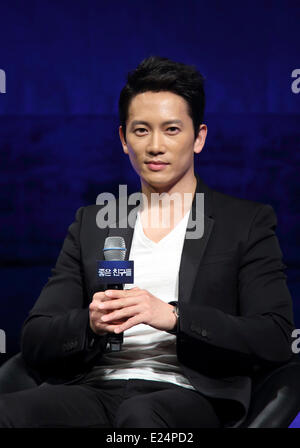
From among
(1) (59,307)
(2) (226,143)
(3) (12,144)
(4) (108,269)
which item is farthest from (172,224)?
(3) (12,144)

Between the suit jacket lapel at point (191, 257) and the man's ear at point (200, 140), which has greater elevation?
the man's ear at point (200, 140)

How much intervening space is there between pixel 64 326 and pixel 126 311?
382 millimetres

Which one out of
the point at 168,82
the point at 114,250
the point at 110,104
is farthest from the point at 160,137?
the point at 110,104

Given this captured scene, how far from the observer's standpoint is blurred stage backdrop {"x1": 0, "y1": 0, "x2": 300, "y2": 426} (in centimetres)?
317

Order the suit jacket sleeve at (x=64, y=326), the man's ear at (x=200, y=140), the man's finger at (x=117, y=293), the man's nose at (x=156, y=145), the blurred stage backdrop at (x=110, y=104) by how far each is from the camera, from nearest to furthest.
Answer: the man's finger at (x=117, y=293) < the suit jacket sleeve at (x=64, y=326) < the man's nose at (x=156, y=145) < the man's ear at (x=200, y=140) < the blurred stage backdrop at (x=110, y=104)

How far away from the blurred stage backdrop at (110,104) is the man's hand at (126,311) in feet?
5.12

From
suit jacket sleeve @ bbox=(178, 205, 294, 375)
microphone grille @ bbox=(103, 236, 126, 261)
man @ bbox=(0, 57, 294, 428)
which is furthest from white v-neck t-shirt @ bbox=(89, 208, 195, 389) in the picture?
microphone grille @ bbox=(103, 236, 126, 261)

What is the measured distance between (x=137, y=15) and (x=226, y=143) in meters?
0.75

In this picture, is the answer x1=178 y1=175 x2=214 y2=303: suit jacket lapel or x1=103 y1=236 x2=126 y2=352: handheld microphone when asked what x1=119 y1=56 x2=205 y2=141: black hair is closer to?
x1=178 y1=175 x2=214 y2=303: suit jacket lapel

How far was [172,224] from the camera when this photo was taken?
89.0 inches

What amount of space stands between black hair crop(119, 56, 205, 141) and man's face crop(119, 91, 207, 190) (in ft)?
0.07

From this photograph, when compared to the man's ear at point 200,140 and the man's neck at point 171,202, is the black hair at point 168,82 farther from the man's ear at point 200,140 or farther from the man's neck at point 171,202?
the man's neck at point 171,202

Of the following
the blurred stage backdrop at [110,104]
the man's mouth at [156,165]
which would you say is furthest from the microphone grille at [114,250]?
the blurred stage backdrop at [110,104]

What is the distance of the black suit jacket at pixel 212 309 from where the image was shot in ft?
6.36
